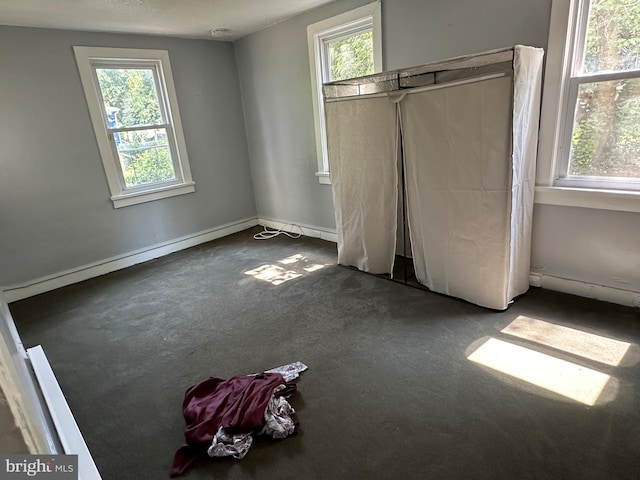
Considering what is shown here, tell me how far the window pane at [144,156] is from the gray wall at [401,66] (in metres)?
1.16

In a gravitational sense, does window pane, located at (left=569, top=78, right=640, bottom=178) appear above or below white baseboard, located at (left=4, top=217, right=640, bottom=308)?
above

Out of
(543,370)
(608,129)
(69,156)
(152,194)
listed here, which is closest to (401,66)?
(608,129)

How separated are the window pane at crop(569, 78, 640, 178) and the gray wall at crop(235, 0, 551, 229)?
0.53m

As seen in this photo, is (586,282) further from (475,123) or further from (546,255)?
(475,123)

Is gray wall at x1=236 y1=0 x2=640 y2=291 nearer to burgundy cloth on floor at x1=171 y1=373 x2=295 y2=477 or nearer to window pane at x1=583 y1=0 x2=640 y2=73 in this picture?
window pane at x1=583 y1=0 x2=640 y2=73

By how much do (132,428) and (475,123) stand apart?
2670mm

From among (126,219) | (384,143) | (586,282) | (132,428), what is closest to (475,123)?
(384,143)

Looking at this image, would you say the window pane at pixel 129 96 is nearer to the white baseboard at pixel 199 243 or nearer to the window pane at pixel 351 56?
the white baseboard at pixel 199 243

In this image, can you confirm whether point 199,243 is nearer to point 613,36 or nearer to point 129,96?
point 129,96

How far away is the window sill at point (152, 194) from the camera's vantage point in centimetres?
404

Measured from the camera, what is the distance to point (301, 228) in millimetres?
4777

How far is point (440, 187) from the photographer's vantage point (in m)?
2.70

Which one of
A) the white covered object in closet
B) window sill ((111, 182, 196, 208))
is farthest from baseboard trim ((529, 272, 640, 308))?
window sill ((111, 182, 196, 208))

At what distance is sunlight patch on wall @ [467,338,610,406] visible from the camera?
6.13ft
